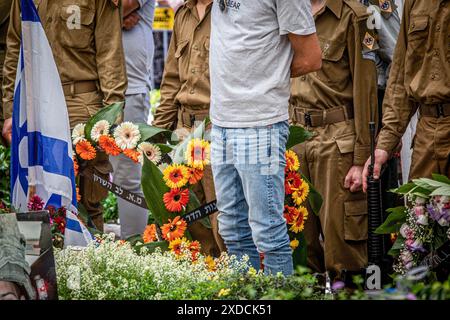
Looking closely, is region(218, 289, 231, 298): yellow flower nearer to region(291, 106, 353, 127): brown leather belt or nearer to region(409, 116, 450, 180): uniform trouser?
region(409, 116, 450, 180): uniform trouser

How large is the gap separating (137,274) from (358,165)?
2.00 meters

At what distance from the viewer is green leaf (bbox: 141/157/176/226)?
5.99 metres

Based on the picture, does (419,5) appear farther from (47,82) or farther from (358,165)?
(47,82)

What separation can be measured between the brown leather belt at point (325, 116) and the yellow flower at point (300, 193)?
0.52 meters

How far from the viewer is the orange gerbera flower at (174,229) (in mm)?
5883

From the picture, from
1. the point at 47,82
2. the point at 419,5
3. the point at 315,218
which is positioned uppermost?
the point at 419,5

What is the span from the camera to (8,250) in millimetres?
4133

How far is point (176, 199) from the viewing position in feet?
19.6

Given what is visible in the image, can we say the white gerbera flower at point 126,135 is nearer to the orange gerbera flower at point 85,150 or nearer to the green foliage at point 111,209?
the orange gerbera flower at point 85,150

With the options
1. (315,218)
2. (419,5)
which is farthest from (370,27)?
(315,218)

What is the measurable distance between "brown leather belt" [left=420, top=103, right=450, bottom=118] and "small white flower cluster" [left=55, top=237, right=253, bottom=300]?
1433mm

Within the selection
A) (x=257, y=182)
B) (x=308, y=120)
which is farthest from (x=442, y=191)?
(x=308, y=120)

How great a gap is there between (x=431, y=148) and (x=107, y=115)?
6.66 feet

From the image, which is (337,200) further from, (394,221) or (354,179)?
(394,221)
